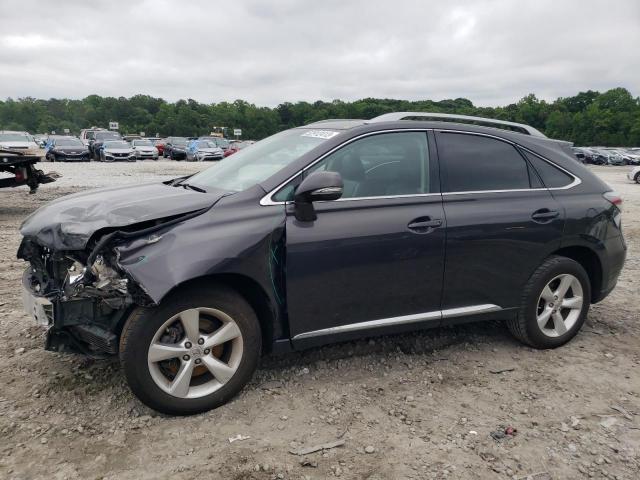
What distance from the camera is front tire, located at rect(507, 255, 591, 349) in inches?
156

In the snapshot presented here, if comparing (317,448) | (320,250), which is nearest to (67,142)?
(320,250)

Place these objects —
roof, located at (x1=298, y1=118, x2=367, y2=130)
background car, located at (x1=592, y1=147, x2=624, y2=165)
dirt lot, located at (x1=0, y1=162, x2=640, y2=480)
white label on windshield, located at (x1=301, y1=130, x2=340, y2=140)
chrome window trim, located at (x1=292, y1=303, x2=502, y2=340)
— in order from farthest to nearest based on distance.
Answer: background car, located at (x1=592, y1=147, x2=624, y2=165) < roof, located at (x1=298, y1=118, x2=367, y2=130) < white label on windshield, located at (x1=301, y1=130, x2=340, y2=140) < chrome window trim, located at (x1=292, y1=303, x2=502, y2=340) < dirt lot, located at (x1=0, y1=162, x2=640, y2=480)

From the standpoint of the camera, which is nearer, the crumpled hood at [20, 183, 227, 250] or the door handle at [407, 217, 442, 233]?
the crumpled hood at [20, 183, 227, 250]

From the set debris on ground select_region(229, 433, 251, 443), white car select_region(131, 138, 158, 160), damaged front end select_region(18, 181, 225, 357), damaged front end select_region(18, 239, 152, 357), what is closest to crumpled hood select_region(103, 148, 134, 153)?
white car select_region(131, 138, 158, 160)

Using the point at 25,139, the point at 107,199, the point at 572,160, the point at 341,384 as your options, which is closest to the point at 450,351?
the point at 341,384

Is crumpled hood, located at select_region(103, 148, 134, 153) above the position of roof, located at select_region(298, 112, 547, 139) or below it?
below

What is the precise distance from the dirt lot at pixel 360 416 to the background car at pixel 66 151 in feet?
88.3

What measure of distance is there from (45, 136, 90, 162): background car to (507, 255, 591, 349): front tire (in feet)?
94.7

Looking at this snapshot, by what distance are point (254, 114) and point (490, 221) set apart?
10454 centimetres

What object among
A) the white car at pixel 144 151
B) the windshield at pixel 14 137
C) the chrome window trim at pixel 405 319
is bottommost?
the white car at pixel 144 151

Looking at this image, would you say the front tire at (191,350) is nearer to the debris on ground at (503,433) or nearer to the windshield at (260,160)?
the windshield at (260,160)

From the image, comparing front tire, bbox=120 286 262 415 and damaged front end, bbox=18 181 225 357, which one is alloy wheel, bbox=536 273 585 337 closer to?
front tire, bbox=120 286 262 415

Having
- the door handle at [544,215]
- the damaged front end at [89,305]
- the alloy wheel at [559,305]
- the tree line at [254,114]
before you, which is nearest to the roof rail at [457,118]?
the door handle at [544,215]

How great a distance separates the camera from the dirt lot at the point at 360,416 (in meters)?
2.65
